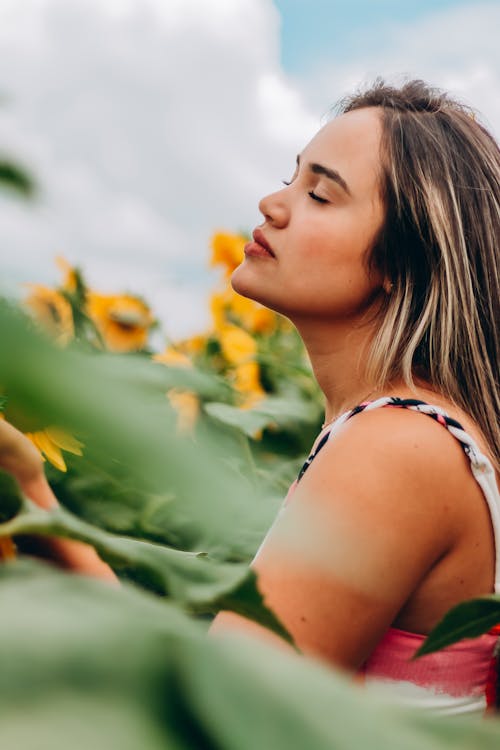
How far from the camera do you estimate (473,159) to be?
126 cm

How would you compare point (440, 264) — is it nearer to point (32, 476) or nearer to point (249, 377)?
point (32, 476)

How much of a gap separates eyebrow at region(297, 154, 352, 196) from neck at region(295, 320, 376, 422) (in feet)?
0.55

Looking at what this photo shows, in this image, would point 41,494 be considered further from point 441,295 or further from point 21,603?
point 441,295

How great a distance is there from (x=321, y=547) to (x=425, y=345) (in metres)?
1.00

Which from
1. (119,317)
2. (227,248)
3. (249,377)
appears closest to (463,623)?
(249,377)

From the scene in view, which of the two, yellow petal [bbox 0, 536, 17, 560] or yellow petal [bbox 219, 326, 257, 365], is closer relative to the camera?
yellow petal [bbox 0, 536, 17, 560]

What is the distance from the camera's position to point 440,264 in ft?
3.86

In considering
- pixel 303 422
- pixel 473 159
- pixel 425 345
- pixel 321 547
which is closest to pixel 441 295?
pixel 425 345

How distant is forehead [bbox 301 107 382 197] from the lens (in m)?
1.16

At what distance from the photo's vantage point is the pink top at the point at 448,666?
2.99ft

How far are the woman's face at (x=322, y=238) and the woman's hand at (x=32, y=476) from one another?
1.60 feet

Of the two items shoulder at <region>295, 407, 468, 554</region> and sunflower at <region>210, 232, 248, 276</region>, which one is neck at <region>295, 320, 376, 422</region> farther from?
sunflower at <region>210, 232, 248, 276</region>

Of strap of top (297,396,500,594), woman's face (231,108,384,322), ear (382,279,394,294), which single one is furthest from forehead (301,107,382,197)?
strap of top (297,396,500,594)

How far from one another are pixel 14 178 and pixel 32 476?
355 millimetres
